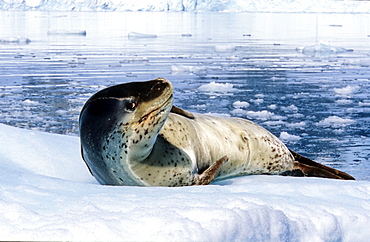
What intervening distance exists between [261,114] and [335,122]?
943 mm

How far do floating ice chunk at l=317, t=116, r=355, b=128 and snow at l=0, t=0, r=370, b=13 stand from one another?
51011 mm

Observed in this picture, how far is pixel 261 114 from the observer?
706 cm

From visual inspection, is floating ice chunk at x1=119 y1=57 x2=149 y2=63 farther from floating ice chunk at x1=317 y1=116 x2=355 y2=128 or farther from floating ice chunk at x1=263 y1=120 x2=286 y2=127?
floating ice chunk at x1=317 y1=116 x2=355 y2=128

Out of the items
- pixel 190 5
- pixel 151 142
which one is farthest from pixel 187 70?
pixel 190 5

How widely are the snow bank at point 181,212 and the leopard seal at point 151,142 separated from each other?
38cm

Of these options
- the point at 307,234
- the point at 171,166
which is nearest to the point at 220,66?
the point at 171,166

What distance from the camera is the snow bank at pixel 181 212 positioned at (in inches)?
60.1

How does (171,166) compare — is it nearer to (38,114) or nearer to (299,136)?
(299,136)

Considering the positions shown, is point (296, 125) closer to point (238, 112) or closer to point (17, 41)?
point (238, 112)

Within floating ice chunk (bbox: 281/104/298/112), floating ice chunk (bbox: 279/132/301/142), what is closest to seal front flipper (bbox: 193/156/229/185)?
floating ice chunk (bbox: 279/132/301/142)

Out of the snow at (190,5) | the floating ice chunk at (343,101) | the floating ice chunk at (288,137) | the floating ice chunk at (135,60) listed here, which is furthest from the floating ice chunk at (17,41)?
the snow at (190,5)

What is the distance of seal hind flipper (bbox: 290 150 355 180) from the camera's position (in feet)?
11.0

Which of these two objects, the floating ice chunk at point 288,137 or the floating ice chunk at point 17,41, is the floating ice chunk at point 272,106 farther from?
the floating ice chunk at point 17,41

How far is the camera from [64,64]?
13.5 m
